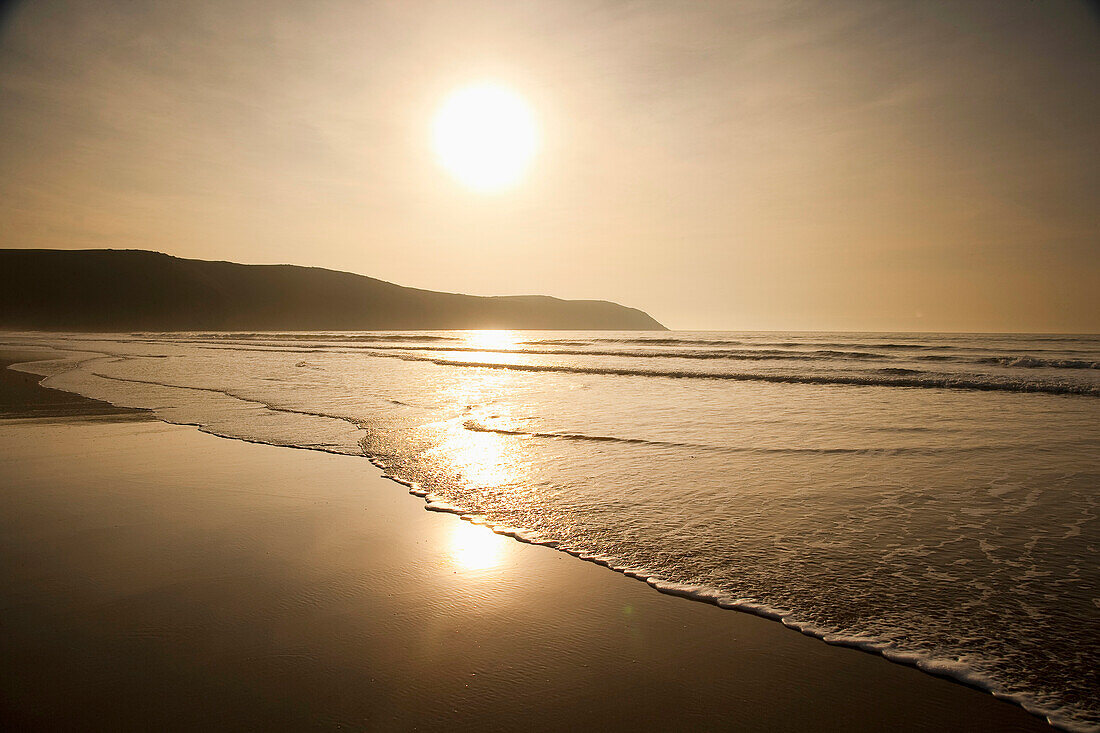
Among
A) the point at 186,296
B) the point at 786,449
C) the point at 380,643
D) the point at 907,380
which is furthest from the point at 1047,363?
the point at 186,296

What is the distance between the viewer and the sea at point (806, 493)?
3.12 m

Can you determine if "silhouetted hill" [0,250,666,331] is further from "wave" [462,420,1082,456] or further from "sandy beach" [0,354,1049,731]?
"sandy beach" [0,354,1049,731]

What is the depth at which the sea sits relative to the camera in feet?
10.3

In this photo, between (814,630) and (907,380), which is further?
(907,380)

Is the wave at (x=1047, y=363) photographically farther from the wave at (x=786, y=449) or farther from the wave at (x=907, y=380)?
the wave at (x=786, y=449)

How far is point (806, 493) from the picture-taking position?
5746 millimetres

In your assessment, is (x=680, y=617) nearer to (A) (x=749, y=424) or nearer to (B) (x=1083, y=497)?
(B) (x=1083, y=497)

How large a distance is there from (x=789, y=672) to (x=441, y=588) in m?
2.14

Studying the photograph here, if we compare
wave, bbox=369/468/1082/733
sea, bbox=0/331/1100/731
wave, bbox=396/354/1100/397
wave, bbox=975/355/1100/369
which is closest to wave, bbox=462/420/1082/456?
sea, bbox=0/331/1100/731

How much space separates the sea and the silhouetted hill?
136171mm

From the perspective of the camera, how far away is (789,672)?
273cm

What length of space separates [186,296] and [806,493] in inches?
6614

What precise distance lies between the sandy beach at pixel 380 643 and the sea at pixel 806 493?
0.34 metres

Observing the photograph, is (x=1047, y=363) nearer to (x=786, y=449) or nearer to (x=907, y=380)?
(x=907, y=380)
